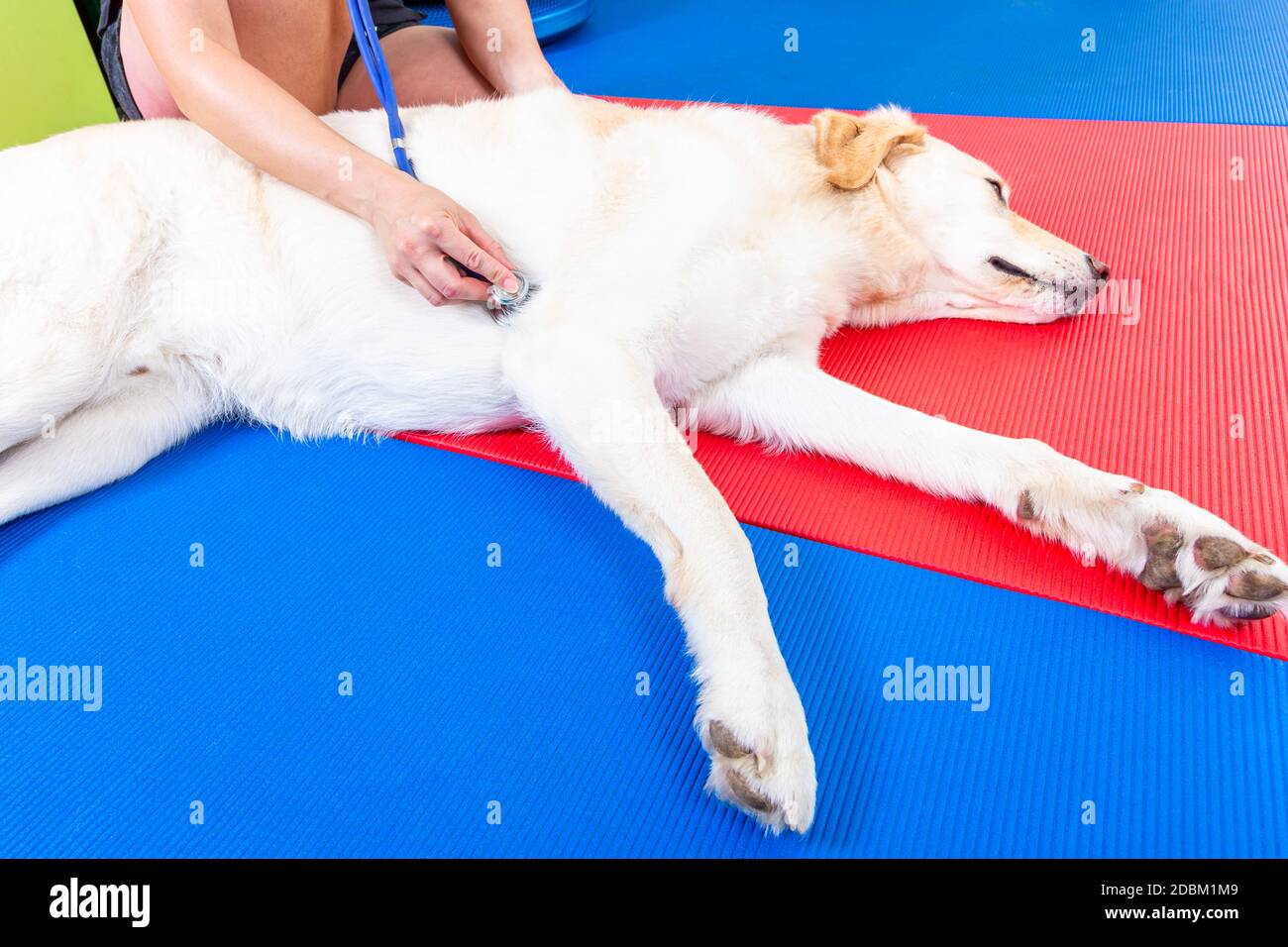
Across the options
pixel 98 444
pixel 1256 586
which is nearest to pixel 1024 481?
pixel 1256 586

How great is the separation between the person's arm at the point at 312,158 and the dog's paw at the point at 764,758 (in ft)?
3.31

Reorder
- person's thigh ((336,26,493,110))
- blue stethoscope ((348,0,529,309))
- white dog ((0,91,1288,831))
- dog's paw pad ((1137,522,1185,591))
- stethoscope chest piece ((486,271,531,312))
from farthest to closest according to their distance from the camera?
person's thigh ((336,26,493,110)), blue stethoscope ((348,0,529,309)), stethoscope chest piece ((486,271,531,312)), white dog ((0,91,1288,831)), dog's paw pad ((1137,522,1185,591))

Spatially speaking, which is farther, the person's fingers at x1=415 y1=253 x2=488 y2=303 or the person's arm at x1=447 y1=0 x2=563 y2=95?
the person's arm at x1=447 y1=0 x2=563 y2=95

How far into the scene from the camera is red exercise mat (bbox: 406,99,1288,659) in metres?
1.76

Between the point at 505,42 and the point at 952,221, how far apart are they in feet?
5.11

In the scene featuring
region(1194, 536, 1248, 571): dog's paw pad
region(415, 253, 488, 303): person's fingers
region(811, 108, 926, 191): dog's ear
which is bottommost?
region(1194, 536, 1248, 571): dog's paw pad

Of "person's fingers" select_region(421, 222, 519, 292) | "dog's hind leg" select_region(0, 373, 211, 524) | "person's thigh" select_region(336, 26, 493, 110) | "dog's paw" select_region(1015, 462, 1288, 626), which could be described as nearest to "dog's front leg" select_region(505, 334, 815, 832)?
"person's fingers" select_region(421, 222, 519, 292)

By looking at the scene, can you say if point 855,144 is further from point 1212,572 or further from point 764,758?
point 764,758

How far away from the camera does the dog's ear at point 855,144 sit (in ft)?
6.94

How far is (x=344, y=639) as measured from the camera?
5.38 feet

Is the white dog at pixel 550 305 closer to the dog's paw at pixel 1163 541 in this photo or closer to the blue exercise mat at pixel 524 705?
the dog's paw at pixel 1163 541

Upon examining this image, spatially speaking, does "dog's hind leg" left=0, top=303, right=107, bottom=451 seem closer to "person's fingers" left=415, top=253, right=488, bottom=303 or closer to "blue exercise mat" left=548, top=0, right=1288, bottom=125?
"person's fingers" left=415, top=253, right=488, bottom=303

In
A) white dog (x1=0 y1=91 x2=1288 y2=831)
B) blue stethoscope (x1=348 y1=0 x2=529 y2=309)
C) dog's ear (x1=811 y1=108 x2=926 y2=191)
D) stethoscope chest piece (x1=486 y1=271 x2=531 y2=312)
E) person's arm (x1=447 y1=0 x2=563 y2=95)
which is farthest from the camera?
person's arm (x1=447 y1=0 x2=563 y2=95)
